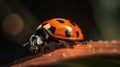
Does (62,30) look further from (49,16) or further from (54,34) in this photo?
(49,16)

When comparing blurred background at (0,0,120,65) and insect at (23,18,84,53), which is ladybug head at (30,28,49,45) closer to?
insect at (23,18,84,53)

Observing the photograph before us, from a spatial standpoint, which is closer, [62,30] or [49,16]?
[62,30]

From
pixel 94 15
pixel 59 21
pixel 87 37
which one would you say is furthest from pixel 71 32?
pixel 94 15

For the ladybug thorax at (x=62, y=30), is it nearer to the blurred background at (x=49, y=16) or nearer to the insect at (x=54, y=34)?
the insect at (x=54, y=34)

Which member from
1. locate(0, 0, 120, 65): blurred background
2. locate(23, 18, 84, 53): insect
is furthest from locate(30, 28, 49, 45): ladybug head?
locate(0, 0, 120, 65): blurred background

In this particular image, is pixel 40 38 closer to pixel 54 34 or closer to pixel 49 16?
pixel 54 34

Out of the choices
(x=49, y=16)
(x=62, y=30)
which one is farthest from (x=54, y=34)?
(x=49, y=16)
